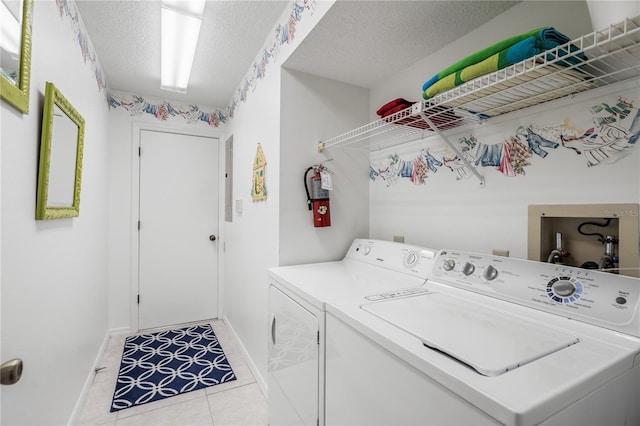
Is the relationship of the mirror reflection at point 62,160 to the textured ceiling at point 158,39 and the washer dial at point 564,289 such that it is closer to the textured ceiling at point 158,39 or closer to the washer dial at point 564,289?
the textured ceiling at point 158,39

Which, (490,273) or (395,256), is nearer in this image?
(490,273)

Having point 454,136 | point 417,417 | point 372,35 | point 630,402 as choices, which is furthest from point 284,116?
point 630,402

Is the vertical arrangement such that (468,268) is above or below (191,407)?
above

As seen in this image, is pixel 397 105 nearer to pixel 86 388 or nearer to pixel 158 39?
pixel 158 39

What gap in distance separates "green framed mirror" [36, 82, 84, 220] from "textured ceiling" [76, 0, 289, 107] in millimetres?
682

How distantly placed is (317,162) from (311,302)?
3.24 ft

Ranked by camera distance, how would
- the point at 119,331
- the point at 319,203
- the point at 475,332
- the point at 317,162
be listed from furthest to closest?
the point at 119,331, the point at 317,162, the point at 319,203, the point at 475,332

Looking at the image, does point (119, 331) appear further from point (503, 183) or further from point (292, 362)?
point (503, 183)

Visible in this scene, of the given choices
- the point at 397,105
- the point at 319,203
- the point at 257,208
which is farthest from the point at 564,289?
the point at 257,208

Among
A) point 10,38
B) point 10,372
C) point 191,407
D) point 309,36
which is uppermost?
point 309,36

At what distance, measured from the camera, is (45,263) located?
133 centimetres

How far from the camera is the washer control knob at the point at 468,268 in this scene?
3.91 feet

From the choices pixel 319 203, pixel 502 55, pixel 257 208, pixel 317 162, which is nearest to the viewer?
pixel 502 55

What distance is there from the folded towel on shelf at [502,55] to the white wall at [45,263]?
4.81 feet
